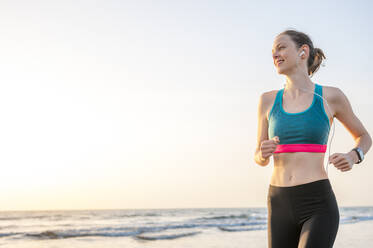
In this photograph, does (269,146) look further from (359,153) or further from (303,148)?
(359,153)

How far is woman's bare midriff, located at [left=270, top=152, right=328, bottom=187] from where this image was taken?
2.38 metres

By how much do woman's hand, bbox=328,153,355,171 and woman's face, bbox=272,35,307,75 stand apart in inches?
26.4

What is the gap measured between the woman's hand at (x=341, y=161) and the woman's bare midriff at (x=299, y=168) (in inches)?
7.9

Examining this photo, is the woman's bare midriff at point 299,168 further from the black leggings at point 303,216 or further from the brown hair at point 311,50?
the brown hair at point 311,50

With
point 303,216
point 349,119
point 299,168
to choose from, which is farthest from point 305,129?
point 303,216

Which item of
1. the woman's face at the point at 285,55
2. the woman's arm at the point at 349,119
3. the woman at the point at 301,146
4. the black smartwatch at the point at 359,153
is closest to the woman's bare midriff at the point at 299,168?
the woman at the point at 301,146

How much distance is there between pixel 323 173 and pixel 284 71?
25.4 inches

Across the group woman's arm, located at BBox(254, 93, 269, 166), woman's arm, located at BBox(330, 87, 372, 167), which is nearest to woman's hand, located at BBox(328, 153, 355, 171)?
woman's arm, located at BBox(330, 87, 372, 167)

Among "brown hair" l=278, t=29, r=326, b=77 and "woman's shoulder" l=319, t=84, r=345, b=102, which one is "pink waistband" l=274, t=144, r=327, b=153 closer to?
"woman's shoulder" l=319, t=84, r=345, b=102

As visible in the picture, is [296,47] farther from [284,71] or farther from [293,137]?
[293,137]

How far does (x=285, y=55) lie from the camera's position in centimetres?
260

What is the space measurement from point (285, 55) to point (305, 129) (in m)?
0.47

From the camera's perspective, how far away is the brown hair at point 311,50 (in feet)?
8.67

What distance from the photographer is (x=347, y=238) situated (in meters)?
11.3
